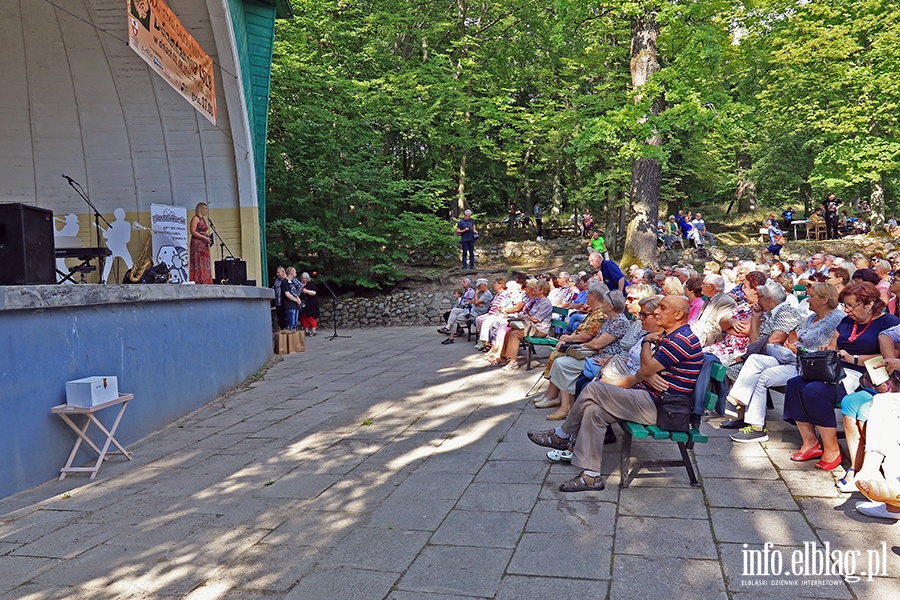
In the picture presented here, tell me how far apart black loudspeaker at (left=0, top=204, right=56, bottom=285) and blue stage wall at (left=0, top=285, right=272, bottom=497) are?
14.9 inches

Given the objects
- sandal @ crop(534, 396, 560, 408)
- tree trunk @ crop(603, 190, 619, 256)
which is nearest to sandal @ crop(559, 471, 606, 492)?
sandal @ crop(534, 396, 560, 408)

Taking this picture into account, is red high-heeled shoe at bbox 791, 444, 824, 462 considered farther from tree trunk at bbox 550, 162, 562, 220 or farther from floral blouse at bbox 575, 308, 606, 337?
tree trunk at bbox 550, 162, 562, 220

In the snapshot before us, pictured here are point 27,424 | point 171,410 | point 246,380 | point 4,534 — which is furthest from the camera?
point 246,380

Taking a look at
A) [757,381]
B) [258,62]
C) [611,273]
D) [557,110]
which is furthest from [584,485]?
[557,110]

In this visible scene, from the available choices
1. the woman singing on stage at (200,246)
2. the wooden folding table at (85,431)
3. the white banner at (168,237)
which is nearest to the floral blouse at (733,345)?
the wooden folding table at (85,431)

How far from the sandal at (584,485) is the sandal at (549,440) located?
0.70m

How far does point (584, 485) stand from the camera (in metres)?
4.05

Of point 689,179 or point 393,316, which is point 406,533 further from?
point 689,179

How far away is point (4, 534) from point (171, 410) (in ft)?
9.58

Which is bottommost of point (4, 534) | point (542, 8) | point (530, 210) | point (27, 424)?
point (4, 534)

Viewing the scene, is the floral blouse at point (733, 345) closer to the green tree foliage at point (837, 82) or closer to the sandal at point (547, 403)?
the sandal at point (547, 403)

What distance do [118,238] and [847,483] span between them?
1332 cm

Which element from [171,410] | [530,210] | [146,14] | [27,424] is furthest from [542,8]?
[27,424]

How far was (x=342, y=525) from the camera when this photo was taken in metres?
3.74
